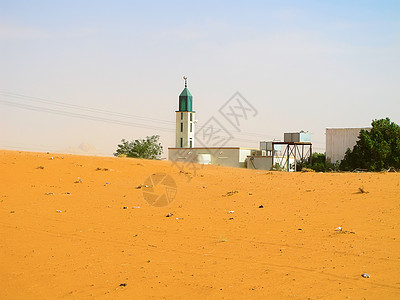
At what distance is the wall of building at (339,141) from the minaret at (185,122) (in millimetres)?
24528

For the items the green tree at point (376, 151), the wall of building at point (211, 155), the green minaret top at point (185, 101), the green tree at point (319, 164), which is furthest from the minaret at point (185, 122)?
the green tree at point (376, 151)

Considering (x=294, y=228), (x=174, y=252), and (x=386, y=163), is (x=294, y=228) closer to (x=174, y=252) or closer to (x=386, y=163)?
(x=174, y=252)

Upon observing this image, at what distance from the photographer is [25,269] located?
915cm

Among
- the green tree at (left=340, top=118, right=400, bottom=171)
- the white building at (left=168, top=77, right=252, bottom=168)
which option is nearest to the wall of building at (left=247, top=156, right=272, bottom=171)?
the white building at (left=168, top=77, right=252, bottom=168)

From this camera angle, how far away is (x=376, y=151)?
143ft

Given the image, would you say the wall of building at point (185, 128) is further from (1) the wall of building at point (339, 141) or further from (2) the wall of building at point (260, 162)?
(1) the wall of building at point (339, 141)

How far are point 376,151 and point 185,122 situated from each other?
34202 mm

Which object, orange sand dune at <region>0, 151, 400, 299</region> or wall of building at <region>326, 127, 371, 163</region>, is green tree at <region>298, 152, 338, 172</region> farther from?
orange sand dune at <region>0, 151, 400, 299</region>

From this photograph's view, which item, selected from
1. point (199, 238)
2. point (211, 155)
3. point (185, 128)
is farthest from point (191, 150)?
point (199, 238)

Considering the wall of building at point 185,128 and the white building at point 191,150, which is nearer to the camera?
the white building at point 191,150

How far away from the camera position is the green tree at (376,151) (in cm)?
4306

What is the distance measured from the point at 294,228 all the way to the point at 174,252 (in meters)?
3.17

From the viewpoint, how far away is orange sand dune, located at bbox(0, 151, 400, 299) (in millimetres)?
8008

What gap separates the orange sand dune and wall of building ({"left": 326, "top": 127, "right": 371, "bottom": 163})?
3438 centimetres
